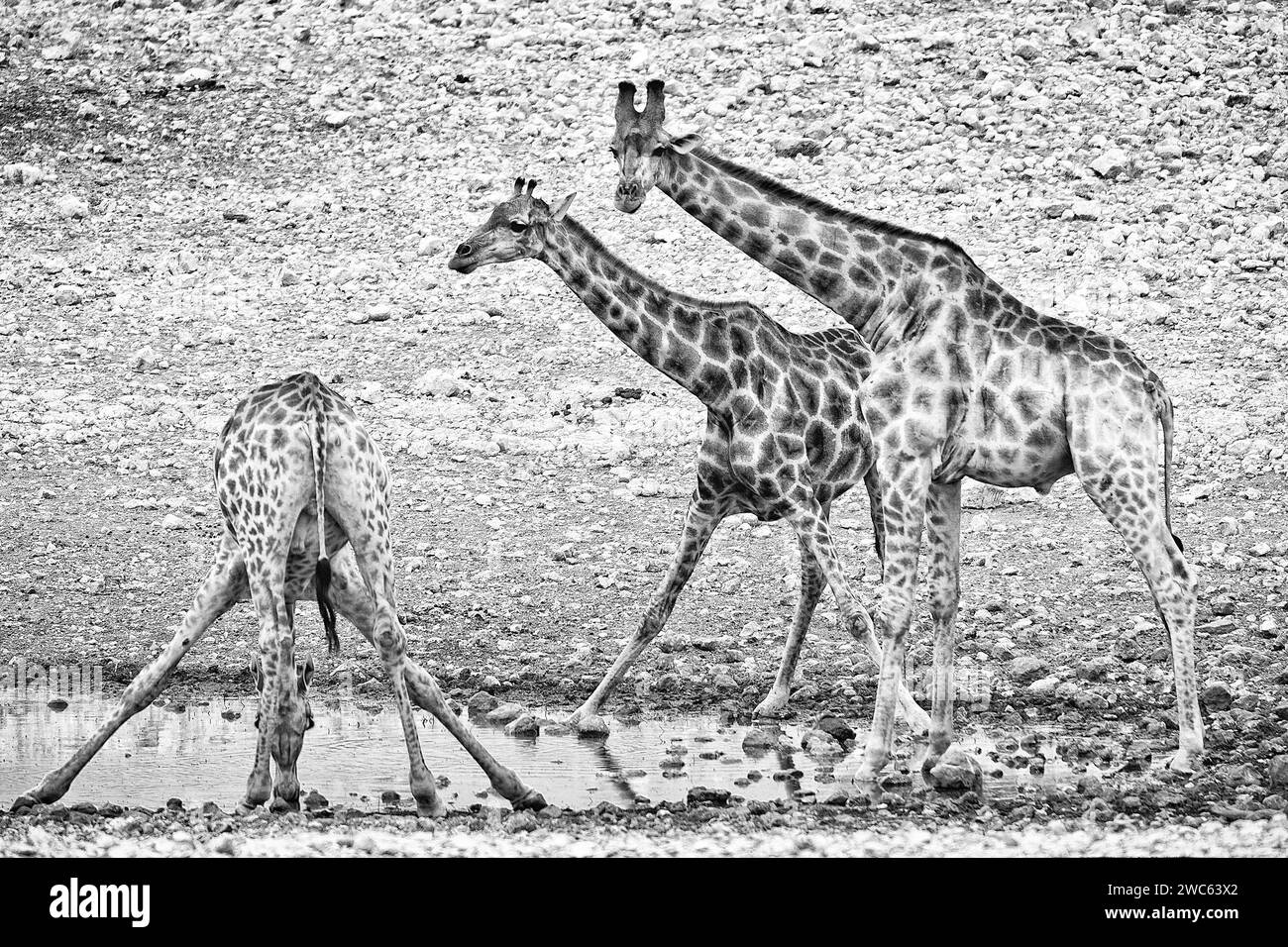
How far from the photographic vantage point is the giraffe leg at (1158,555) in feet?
28.6

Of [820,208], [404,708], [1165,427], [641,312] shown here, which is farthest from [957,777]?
[641,312]

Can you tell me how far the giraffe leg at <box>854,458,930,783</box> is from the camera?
8.76 m

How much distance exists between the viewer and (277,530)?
8320 mm

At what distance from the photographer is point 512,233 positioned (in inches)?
388

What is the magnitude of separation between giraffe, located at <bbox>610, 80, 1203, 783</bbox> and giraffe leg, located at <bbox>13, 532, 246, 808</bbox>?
288cm

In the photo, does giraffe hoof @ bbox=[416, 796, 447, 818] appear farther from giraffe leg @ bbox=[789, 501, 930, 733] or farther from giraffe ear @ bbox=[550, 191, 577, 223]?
giraffe ear @ bbox=[550, 191, 577, 223]

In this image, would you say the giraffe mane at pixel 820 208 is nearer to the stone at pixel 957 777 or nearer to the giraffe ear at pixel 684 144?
the giraffe ear at pixel 684 144

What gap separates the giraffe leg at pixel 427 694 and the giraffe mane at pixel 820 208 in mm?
2645

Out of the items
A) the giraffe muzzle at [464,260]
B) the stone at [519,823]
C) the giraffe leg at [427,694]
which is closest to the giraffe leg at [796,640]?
the giraffe leg at [427,694]

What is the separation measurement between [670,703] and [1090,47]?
1169cm

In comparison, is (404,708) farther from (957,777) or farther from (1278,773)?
(1278,773)

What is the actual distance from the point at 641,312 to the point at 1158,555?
111 inches
